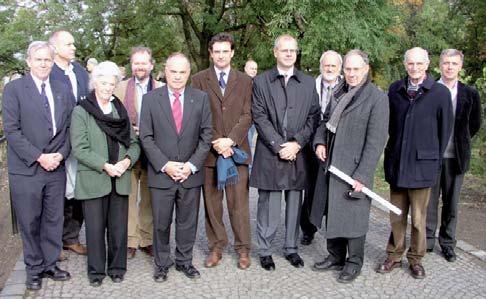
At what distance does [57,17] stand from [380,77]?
51.8ft

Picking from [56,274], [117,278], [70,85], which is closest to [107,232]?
[117,278]

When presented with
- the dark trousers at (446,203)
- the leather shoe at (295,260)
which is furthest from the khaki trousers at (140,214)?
the dark trousers at (446,203)

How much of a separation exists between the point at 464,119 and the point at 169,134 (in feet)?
9.60

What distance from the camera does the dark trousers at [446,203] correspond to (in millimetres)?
5371

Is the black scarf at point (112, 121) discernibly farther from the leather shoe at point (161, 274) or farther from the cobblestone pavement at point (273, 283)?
the cobblestone pavement at point (273, 283)

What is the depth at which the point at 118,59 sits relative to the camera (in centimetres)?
1967

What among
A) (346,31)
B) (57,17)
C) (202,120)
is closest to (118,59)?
(57,17)

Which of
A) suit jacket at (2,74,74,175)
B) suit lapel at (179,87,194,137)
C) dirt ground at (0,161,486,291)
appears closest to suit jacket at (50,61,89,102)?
suit jacket at (2,74,74,175)

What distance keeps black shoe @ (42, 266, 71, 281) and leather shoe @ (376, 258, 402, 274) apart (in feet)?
9.60

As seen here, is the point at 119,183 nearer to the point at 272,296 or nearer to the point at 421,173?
the point at 272,296

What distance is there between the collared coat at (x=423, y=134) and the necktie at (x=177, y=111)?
2019 millimetres

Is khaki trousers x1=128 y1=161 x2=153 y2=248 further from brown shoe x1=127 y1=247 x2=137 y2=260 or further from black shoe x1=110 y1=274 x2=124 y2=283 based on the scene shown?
black shoe x1=110 y1=274 x2=124 y2=283

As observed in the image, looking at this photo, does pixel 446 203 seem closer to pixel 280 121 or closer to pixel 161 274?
pixel 280 121

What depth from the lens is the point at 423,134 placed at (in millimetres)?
4707
